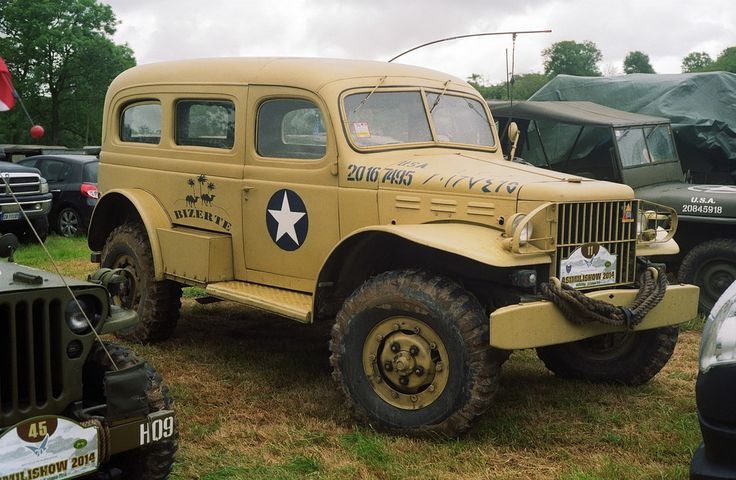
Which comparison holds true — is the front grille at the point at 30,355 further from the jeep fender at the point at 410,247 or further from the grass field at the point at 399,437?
the jeep fender at the point at 410,247

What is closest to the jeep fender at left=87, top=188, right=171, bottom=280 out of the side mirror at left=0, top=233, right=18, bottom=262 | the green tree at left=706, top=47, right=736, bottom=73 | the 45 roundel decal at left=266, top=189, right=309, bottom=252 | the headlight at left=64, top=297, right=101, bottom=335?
the 45 roundel decal at left=266, top=189, right=309, bottom=252

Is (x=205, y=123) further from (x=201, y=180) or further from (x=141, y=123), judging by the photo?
(x=141, y=123)

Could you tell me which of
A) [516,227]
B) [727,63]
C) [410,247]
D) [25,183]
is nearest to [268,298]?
[410,247]

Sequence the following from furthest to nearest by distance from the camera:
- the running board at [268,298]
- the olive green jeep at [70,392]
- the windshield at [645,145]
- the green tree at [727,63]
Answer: the green tree at [727,63] → the windshield at [645,145] → the running board at [268,298] → the olive green jeep at [70,392]

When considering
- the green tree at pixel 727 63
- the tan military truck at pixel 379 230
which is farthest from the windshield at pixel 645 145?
the green tree at pixel 727 63

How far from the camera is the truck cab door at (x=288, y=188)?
236 inches

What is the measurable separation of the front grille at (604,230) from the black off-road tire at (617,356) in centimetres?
62

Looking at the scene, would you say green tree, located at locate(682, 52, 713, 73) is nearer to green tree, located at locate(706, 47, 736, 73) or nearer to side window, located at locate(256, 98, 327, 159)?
green tree, located at locate(706, 47, 736, 73)

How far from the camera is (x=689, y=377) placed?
6402 mm

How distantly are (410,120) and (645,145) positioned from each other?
3865 millimetres

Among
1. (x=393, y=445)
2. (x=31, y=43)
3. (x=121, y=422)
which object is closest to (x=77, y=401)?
(x=121, y=422)

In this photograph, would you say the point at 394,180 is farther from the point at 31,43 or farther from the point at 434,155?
the point at 31,43

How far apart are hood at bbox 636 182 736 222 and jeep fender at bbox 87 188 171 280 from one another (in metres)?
4.44

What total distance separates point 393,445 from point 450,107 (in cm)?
259
